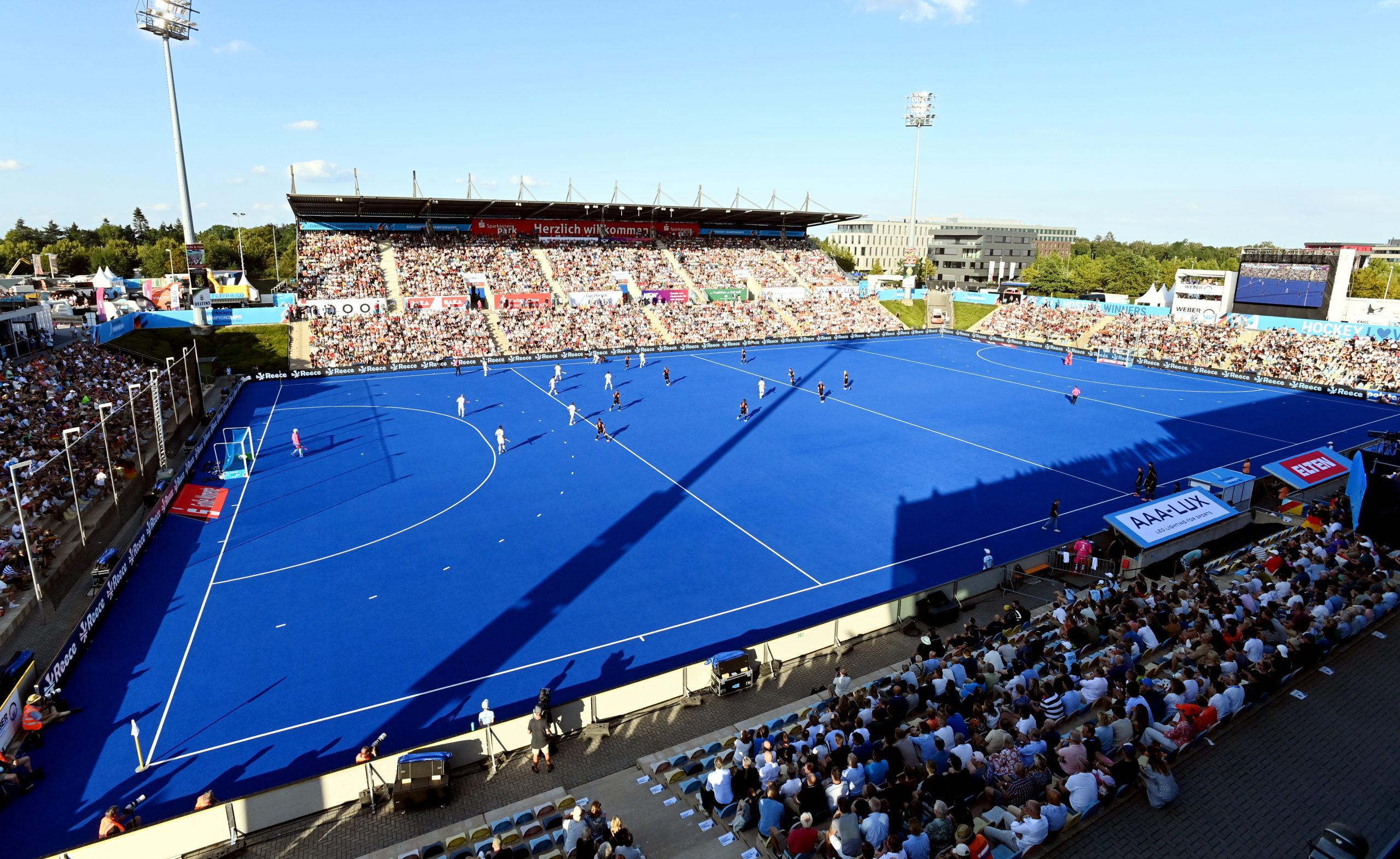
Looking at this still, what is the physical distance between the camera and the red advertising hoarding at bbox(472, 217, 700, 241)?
229 feet

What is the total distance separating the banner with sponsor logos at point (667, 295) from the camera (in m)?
67.6

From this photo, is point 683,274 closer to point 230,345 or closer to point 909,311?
point 909,311

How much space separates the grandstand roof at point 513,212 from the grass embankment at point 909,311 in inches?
435

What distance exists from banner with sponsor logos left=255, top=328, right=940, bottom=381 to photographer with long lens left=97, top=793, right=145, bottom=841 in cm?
4294

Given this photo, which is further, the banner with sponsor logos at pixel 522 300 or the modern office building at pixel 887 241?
the modern office building at pixel 887 241

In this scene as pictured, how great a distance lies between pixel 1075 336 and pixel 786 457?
4768 centimetres

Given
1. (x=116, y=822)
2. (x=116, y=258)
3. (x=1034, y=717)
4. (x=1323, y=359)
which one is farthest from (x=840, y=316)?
(x=116, y=258)

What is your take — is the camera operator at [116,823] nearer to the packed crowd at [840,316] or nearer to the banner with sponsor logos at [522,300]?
the banner with sponsor logos at [522,300]

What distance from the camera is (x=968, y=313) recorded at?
79625 mm

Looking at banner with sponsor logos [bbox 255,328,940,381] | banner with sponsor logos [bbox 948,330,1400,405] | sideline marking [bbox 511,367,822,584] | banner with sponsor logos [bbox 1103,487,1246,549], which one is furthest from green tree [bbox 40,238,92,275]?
banner with sponsor logos [bbox 1103,487,1246,549]

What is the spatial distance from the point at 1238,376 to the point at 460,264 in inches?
2420

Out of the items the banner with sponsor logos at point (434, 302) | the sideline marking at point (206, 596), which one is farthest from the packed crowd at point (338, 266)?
the sideline marking at point (206, 596)

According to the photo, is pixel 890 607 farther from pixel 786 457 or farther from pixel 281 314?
pixel 281 314

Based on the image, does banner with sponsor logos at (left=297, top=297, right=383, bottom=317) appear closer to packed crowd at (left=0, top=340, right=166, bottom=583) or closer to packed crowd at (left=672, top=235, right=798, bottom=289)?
packed crowd at (left=0, top=340, right=166, bottom=583)
